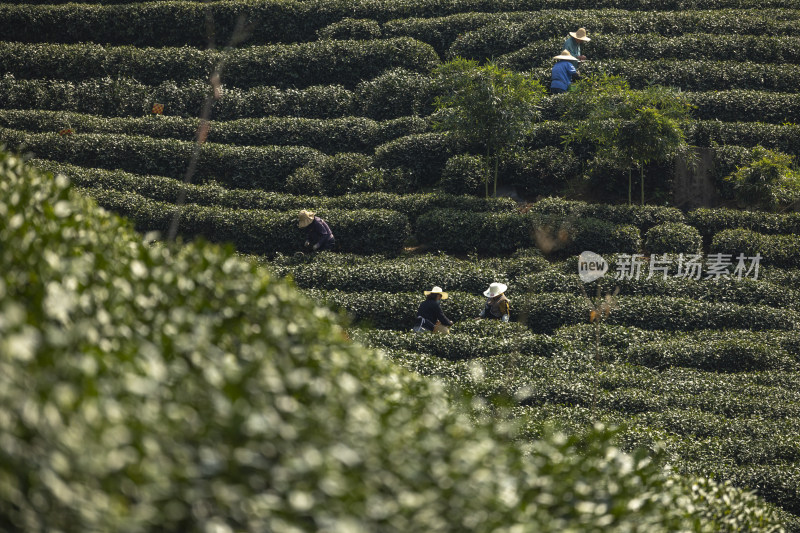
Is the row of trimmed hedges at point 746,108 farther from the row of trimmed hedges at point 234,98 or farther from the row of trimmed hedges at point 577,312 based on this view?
the row of trimmed hedges at point 577,312

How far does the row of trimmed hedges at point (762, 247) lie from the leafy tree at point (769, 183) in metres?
1.72

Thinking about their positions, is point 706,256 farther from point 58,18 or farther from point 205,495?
point 58,18

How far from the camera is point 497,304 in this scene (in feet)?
46.8

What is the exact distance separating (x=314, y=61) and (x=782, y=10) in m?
14.7

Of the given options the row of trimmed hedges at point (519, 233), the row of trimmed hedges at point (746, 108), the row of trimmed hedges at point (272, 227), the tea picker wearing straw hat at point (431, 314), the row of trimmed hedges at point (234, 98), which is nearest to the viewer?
the tea picker wearing straw hat at point (431, 314)

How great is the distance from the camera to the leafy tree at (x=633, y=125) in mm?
17688

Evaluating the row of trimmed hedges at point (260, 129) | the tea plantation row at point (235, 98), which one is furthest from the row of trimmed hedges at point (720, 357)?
the tea plantation row at point (235, 98)

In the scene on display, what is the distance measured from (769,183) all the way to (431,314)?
921cm

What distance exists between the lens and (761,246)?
647 inches

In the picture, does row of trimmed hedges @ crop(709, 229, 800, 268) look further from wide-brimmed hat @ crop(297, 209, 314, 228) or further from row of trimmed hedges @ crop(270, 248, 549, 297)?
wide-brimmed hat @ crop(297, 209, 314, 228)

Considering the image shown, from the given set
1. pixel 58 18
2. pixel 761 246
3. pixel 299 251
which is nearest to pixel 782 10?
pixel 761 246

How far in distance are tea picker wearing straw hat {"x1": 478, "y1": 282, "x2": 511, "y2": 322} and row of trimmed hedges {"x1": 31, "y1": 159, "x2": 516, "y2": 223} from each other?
168 inches

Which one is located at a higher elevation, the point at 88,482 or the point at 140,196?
the point at 88,482

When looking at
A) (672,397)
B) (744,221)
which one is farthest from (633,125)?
(672,397)
